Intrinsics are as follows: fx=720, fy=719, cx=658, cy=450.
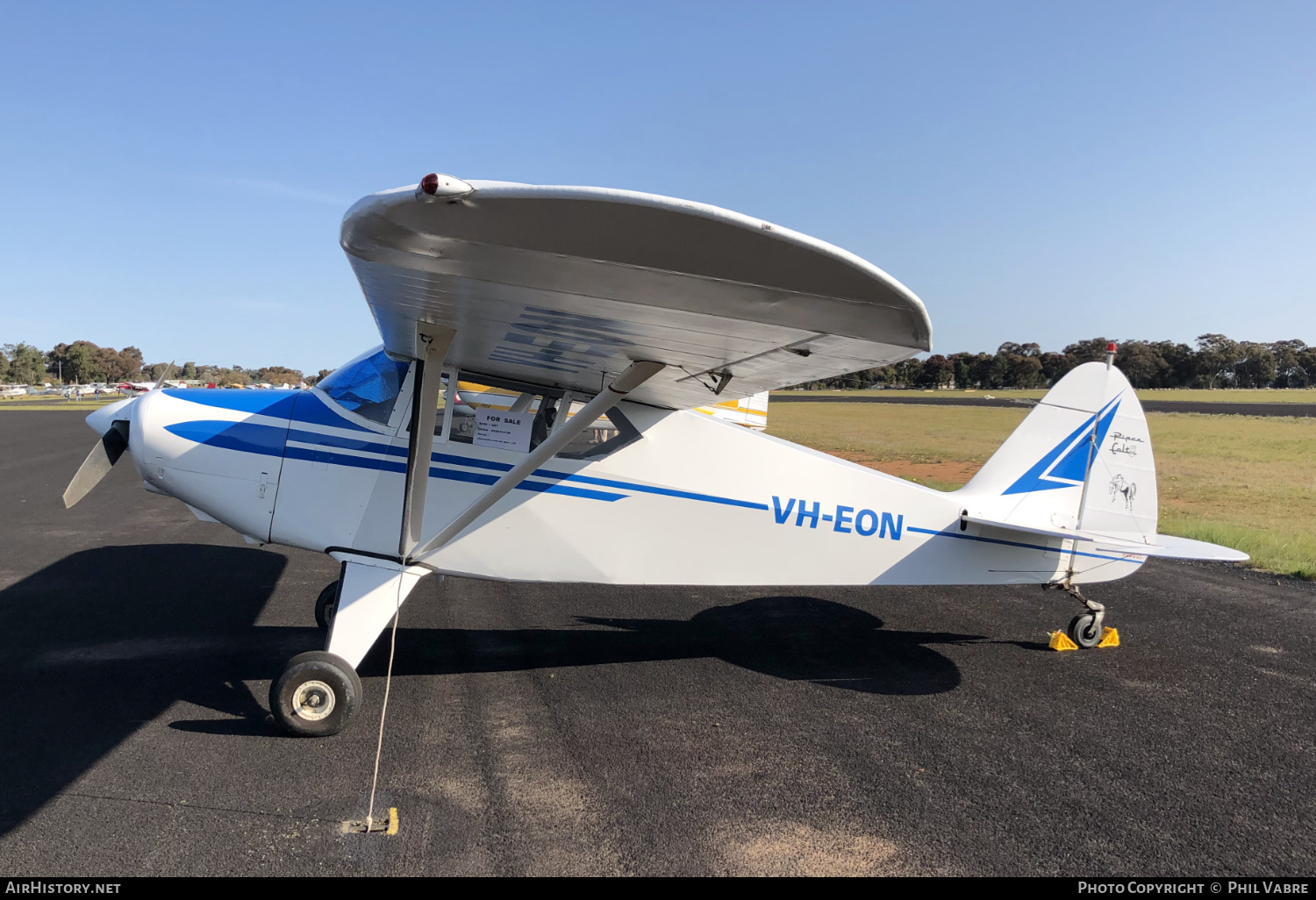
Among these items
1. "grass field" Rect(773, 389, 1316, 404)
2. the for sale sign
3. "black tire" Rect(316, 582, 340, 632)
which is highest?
"grass field" Rect(773, 389, 1316, 404)

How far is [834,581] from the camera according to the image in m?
5.14

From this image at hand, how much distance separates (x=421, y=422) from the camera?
13.2 feet

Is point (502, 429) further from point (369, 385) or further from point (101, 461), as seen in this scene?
point (101, 461)

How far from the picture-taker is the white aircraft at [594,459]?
8.82 ft

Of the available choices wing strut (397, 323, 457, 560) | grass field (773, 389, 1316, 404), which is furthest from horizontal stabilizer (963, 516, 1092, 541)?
grass field (773, 389, 1316, 404)

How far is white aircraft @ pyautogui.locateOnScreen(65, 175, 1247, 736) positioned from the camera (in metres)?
2.69

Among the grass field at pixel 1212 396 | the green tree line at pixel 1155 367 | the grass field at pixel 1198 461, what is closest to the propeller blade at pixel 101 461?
the grass field at pixel 1198 461

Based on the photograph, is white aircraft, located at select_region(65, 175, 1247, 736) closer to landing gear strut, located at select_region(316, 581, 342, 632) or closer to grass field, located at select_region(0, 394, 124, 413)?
landing gear strut, located at select_region(316, 581, 342, 632)

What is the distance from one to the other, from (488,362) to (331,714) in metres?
2.13

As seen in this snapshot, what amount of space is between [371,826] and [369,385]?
267 centimetres

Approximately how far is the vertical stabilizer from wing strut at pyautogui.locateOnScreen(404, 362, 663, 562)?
3.22 meters

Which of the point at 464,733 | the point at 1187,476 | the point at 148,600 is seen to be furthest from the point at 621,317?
the point at 1187,476

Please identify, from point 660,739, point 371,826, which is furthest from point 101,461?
point 660,739

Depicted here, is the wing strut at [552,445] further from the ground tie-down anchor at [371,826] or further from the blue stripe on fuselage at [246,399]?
the ground tie-down anchor at [371,826]
